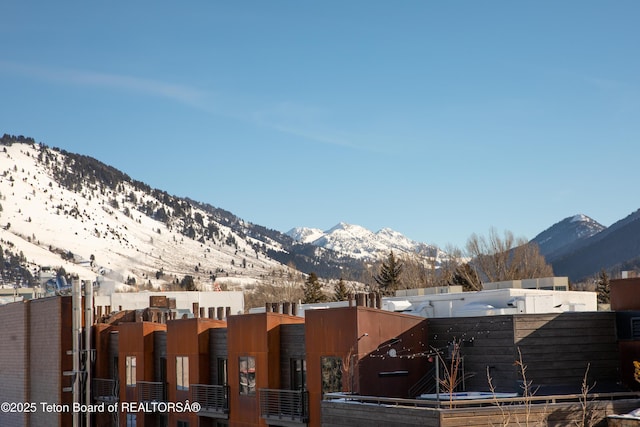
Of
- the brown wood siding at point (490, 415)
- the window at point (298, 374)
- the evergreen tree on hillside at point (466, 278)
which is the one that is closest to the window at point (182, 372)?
the window at point (298, 374)

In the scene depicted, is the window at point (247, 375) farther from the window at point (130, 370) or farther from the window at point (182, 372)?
the window at point (130, 370)

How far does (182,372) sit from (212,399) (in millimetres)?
3420

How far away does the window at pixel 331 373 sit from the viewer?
31.3m

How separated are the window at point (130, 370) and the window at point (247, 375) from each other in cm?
1091

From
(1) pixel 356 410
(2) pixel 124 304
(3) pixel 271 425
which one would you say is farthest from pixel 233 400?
(2) pixel 124 304

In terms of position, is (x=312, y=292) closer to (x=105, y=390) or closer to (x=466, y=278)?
(x=466, y=278)

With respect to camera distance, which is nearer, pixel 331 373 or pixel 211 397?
pixel 331 373

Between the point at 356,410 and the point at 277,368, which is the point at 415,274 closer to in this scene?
the point at 277,368

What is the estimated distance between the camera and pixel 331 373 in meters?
31.6

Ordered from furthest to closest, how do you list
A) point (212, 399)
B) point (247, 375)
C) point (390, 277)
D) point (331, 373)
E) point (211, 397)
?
point (390, 277) → point (211, 397) → point (212, 399) → point (247, 375) → point (331, 373)

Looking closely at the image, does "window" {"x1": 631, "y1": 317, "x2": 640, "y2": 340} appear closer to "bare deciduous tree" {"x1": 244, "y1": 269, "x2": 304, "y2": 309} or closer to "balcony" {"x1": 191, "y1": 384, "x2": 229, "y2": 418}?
"balcony" {"x1": 191, "y1": 384, "x2": 229, "y2": 418}

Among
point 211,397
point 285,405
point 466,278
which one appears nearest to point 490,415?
point 285,405

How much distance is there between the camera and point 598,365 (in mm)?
31156

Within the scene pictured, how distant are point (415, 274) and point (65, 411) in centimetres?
6105
